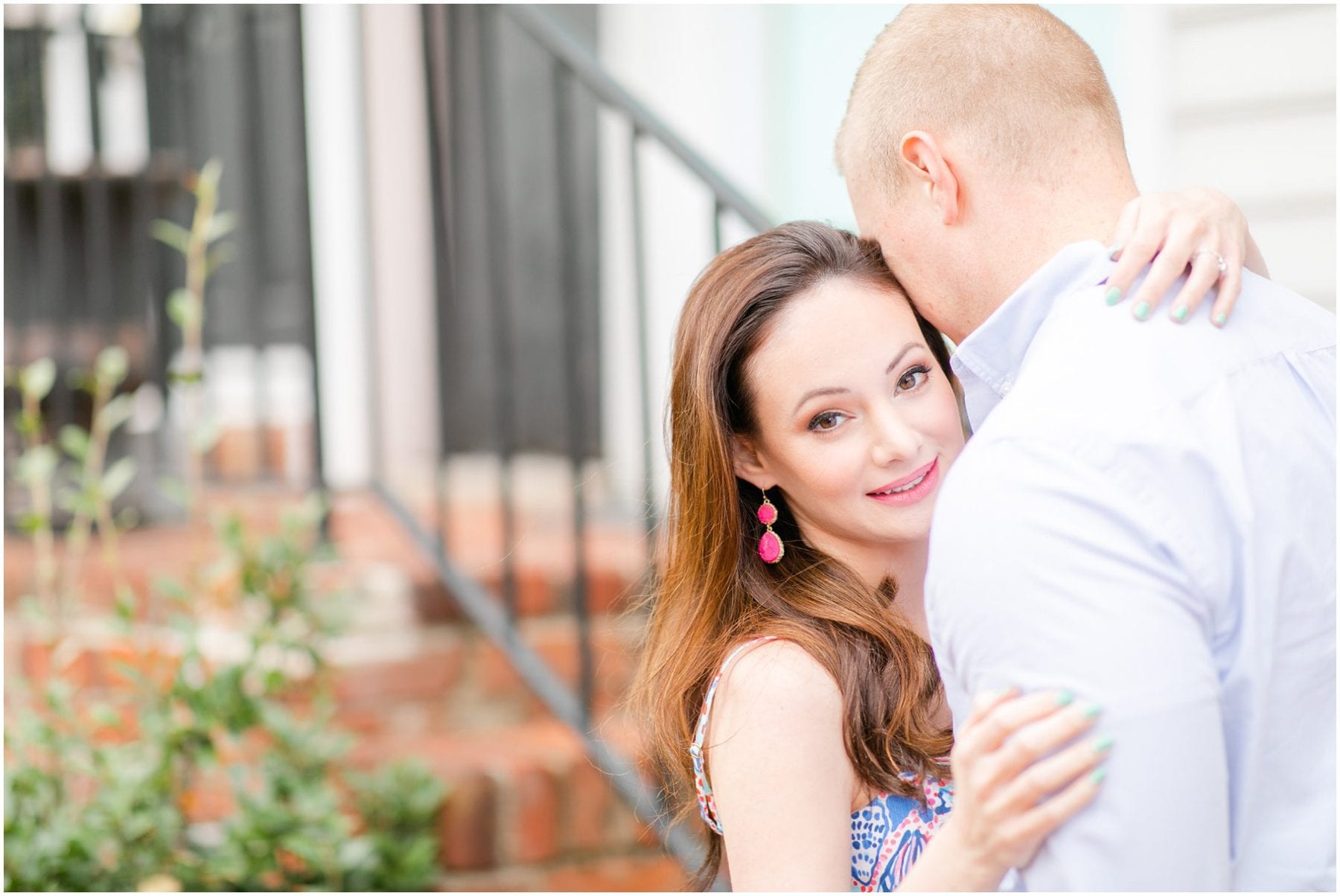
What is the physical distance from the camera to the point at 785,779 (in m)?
1.34

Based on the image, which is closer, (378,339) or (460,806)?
(460,806)

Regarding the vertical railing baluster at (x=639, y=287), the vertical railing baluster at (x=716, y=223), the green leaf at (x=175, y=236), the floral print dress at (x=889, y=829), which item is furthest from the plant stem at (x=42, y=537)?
the floral print dress at (x=889, y=829)

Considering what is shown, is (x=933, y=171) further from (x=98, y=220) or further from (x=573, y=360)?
(x=98, y=220)

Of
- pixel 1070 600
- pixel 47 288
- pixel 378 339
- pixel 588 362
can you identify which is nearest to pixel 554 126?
pixel 588 362

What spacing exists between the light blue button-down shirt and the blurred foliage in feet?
5.67

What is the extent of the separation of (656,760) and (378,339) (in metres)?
2.03

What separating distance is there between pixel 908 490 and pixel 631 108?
129 cm

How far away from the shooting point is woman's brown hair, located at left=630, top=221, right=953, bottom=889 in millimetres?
1446

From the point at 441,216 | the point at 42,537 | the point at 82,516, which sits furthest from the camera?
the point at 441,216

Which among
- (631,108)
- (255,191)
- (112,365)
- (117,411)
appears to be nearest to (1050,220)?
(631,108)

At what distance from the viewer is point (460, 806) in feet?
8.84

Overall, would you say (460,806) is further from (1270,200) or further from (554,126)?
(1270,200)

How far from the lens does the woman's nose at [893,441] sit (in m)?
1.43

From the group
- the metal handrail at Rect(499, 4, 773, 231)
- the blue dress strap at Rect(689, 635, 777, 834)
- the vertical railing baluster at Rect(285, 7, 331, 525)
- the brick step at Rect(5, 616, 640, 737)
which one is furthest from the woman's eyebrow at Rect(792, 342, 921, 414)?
the vertical railing baluster at Rect(285, 7, 331, 525)
